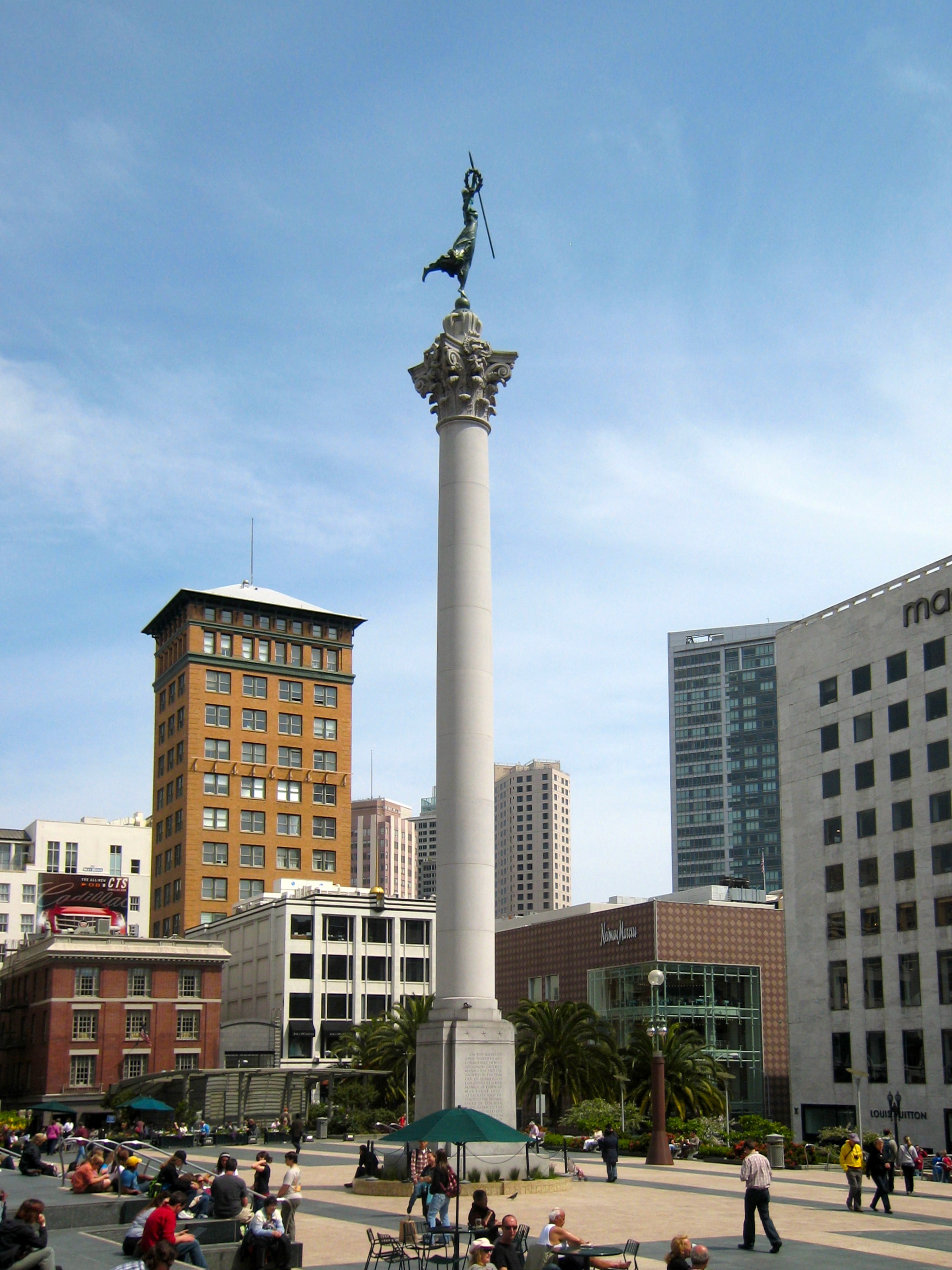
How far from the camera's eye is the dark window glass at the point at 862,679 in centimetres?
8269

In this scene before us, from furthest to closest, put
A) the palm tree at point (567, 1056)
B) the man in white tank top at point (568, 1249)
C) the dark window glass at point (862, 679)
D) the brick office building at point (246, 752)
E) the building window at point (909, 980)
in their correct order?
the brick office building at point (246, 752), the dark window glass at point (862, 679), the building window at point (909, 980), the palm tree at point (567, 1056), the man in white tank top at point (568, 1249)

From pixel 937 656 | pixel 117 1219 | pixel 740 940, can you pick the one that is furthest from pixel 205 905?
pixel 117 1219

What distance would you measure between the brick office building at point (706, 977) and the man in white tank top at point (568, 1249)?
263 ft

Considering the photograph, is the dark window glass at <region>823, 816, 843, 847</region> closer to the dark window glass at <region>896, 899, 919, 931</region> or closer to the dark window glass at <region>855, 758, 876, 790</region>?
the dark window glass at <region>855, 758, 876, 790</region>

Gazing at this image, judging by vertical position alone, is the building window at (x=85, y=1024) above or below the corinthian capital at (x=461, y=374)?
below

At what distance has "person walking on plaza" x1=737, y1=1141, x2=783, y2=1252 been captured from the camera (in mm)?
25391

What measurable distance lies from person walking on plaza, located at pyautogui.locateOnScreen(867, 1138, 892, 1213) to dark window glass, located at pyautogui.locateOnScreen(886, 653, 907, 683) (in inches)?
1899

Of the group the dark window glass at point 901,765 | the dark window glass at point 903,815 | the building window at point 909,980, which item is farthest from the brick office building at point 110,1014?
the dark window glass at point 901,765

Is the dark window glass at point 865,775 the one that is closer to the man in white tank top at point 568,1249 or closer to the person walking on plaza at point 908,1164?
the person walking on plaza at point 908,1164

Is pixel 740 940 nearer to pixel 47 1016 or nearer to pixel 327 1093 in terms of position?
pixel 327 1093

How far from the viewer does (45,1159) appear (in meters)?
→ 49.0

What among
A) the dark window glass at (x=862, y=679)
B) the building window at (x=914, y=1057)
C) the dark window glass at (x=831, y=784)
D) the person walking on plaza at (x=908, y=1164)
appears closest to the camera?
the person walking on plaza at (x=908, y=1164)

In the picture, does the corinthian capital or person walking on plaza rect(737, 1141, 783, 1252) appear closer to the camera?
person walking on plaza rect(737, 1141, 783, 1252)

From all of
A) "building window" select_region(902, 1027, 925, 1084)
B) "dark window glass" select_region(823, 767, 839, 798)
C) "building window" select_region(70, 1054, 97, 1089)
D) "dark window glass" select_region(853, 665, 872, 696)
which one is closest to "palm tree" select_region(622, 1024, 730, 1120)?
"building window" select_region(902, 1027, 925, 1084)
